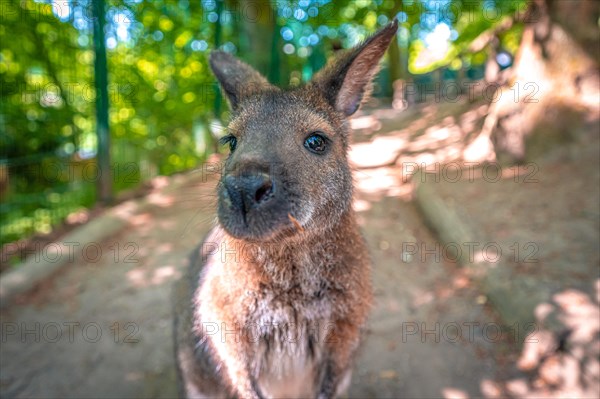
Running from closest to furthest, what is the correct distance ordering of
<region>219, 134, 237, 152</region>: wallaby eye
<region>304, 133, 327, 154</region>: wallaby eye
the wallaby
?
the wallaby, <region>304, 133, 327, 154</region>: wallaby eye, <region>219, 134, 237, 152</region>: wallaby eye

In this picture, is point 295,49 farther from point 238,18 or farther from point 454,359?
point 454,359

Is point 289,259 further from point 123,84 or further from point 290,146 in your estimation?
point 123,84

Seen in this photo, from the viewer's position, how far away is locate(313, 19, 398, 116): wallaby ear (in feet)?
9.10

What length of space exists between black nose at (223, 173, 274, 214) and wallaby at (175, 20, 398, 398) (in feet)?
0.04

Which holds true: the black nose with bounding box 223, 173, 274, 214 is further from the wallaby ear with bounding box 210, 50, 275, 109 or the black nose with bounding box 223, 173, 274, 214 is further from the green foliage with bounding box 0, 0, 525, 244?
the green foliage with bounding box 0, 0, 525, 244

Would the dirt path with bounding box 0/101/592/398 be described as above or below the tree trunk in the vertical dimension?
below

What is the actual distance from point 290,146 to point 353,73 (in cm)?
88

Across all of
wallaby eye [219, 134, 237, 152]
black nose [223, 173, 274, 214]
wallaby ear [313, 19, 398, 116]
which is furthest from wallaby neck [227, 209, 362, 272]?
wallaby ear [313, 19, 398, 116]

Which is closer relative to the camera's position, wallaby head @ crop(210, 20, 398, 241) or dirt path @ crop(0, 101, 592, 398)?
wallaby head @ crop(210, 20, 398, 241)

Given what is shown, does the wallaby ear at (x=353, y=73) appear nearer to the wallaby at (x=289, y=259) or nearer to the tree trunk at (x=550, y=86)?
the wallaby at (x=289, y=259)

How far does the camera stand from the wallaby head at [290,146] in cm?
217

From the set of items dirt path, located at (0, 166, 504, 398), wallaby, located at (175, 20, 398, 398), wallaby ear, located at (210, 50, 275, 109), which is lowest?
dirt path, located at (0, 166, 504, 398)

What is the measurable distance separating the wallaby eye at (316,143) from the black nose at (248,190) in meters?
0.63

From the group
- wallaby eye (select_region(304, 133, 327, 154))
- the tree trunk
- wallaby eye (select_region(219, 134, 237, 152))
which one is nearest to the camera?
wallaby eye (select_region(304, 133, 327, 154))
